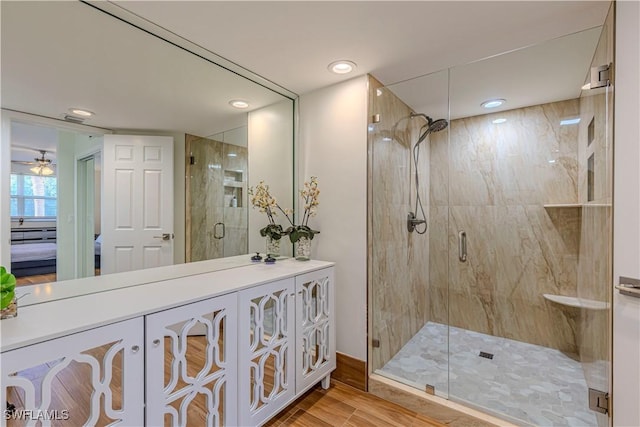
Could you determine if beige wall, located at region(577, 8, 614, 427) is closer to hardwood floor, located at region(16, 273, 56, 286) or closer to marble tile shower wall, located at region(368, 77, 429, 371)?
marble tile shower wall, located at region(368, 77, 429, 371)

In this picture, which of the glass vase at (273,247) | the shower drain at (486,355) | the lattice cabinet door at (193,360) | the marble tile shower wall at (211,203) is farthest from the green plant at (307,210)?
the shower drain at (486,355)

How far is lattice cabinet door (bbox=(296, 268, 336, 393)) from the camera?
185cm

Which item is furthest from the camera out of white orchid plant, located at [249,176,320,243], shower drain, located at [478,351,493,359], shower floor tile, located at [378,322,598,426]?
shower drain, located at [478,351,493,359]

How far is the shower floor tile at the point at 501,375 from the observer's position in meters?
1.80

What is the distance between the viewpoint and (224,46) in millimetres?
1734

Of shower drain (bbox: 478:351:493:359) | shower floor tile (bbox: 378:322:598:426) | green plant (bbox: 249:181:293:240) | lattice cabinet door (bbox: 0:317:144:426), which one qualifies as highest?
green plant (bbox: 249:181:293:240)

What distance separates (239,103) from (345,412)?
2259 mm

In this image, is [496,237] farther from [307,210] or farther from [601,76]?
[307,210]

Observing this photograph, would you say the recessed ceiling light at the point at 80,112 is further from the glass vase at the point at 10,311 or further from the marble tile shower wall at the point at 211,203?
the glass vase at the point at 10,311

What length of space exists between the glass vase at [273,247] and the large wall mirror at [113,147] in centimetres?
16

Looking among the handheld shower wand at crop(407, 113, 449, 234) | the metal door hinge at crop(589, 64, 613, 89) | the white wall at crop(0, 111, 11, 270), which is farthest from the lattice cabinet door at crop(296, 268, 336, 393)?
the metal door hinge at crop(589, 64, 613, 89)

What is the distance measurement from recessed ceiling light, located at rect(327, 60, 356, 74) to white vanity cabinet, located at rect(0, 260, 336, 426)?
54.2 inches

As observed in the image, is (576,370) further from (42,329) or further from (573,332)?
(42,329)

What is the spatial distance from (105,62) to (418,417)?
2.74m
